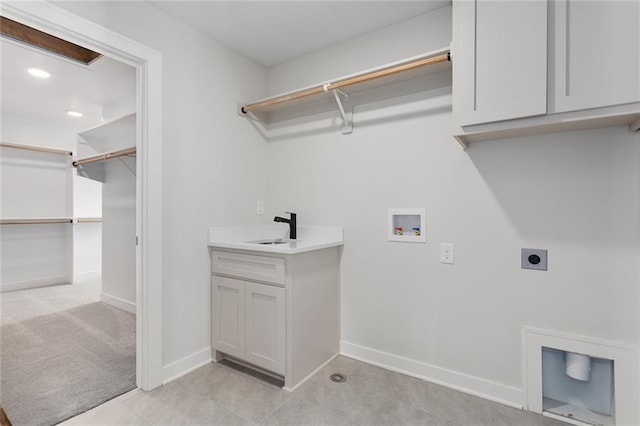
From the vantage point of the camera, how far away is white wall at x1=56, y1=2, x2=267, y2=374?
2043 millimetres

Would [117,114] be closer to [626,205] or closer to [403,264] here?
[403,264]

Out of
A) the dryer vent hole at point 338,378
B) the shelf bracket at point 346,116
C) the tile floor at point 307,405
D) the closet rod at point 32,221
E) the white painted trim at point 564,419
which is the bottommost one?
the dryer vent hole at point 338,378

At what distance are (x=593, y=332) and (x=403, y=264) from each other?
1035 mm

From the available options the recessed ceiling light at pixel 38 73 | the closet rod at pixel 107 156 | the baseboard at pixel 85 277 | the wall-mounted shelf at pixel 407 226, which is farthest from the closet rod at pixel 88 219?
the wall-mounted shelf at pixel 407 226

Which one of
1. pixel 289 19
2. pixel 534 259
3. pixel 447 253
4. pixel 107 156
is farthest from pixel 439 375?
pixel 107 156

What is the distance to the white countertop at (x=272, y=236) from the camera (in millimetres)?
2254

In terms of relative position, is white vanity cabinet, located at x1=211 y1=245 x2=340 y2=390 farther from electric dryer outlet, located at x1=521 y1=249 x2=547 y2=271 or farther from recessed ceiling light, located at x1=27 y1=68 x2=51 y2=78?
recessed ceiling light, located at x1=27 y1=68 x2=51 y2=78

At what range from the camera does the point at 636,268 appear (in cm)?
151

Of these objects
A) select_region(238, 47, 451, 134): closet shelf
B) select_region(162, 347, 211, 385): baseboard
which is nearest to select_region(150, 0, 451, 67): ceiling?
select_region(238, 47, 451, 134): closet shelf

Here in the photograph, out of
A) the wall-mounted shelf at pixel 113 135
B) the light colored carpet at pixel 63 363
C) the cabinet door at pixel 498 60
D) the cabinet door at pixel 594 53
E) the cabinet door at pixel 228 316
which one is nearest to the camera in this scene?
the cabinet door at pixel 594 53

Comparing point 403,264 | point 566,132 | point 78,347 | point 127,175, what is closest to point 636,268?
point 566,132

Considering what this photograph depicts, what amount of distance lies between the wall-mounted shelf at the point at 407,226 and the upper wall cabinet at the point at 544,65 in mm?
663

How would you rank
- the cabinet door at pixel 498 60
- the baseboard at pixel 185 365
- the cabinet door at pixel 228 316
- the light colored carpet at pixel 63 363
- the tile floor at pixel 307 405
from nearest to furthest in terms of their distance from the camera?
the cabinet door at pixel 498 60 < the tile floor at pixel 307 405 < the light colored carpet at pixel 63 363 < the baseboard at pixel 185 365 < the cabinet door at pixel 228 316

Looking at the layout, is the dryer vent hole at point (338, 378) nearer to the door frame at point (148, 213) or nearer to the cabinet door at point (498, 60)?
the door frame at point (148, 213)
